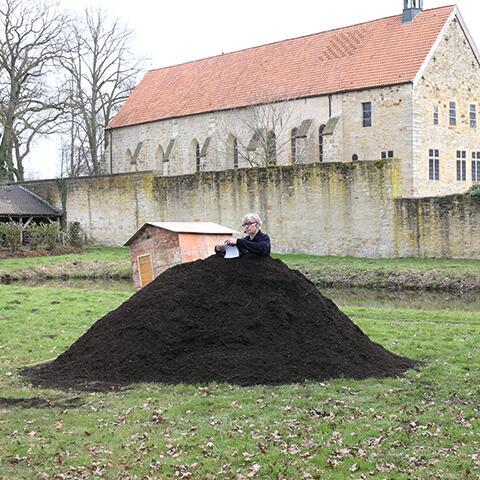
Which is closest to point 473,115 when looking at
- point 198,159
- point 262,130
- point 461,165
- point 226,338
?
point 461,165

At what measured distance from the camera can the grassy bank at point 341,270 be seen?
25156mm

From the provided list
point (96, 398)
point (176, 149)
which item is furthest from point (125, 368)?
point (176, 149)

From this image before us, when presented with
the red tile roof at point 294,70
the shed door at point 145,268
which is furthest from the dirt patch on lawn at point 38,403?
the red tile roof at point 294,70

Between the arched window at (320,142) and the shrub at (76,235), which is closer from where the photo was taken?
the arched window at (320,142)

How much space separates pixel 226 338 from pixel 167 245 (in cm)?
1147

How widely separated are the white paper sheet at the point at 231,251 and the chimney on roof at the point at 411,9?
102 feet

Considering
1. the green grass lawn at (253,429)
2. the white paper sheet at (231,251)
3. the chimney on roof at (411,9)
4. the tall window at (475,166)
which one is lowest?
the green grass lawn at (253,429)

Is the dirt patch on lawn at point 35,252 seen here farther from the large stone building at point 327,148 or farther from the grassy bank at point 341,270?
the large stone building at point 327,148

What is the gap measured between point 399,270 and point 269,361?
17.6 m

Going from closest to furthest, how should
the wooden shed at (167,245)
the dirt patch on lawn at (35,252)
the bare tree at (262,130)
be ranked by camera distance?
the wooden shed at (167,245)
the dirt patch on lawn at (35,252)
the bare tree at (262,130)

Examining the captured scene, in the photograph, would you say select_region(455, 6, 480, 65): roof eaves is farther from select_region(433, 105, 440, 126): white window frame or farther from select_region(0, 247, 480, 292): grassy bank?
select_region(0, 247, 480, 292): grassy bank

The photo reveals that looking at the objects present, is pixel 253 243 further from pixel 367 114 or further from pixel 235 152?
pixel 235 152

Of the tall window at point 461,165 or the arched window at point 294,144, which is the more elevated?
the arched window at point 294,144

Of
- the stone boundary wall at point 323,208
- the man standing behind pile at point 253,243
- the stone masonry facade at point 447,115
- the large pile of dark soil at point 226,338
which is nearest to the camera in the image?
the large pile of dark soil at point 226,338
